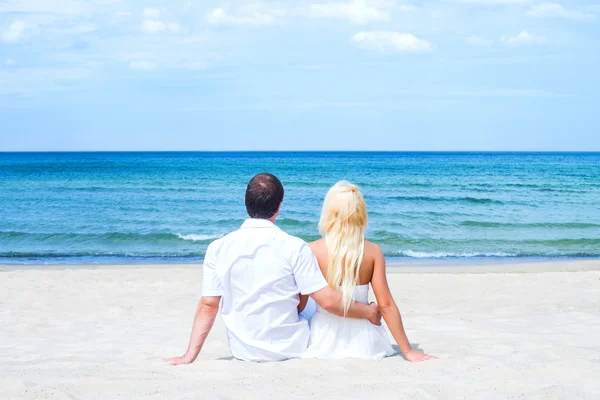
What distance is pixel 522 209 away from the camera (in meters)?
23.5

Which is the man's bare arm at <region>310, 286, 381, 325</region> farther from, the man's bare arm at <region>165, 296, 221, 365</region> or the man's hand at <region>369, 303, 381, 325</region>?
the man's bare arm at <region>165, 296, 221, 365</region>

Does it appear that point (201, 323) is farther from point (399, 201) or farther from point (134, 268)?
point (399, 201)

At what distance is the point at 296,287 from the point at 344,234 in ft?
1.57

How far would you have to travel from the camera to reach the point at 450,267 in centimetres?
1215

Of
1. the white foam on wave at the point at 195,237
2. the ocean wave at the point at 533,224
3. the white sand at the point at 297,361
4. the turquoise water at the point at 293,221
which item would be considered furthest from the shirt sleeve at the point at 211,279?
the ocean wave at the point at 533,224

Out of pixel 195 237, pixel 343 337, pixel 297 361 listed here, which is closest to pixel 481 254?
pixel 195 237

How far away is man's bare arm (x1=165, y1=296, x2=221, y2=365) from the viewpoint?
13.8 ft

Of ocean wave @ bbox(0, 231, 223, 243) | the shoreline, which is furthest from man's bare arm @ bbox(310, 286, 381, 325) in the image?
ocean wave @ bbox(0, 231, 223, 243)

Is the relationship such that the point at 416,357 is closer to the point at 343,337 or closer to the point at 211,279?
the point at 343,337

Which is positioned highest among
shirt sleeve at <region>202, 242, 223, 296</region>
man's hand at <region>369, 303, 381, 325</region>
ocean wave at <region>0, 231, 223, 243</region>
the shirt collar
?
the shirt collar

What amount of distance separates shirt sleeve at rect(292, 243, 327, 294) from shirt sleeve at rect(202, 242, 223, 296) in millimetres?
537

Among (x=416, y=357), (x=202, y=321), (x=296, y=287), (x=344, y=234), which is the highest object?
(x=344, y=234)

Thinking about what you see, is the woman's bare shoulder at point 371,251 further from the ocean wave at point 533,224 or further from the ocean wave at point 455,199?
the ocean wave at point 455,199

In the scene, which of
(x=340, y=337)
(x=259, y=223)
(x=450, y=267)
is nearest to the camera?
(x=259, y=223)
